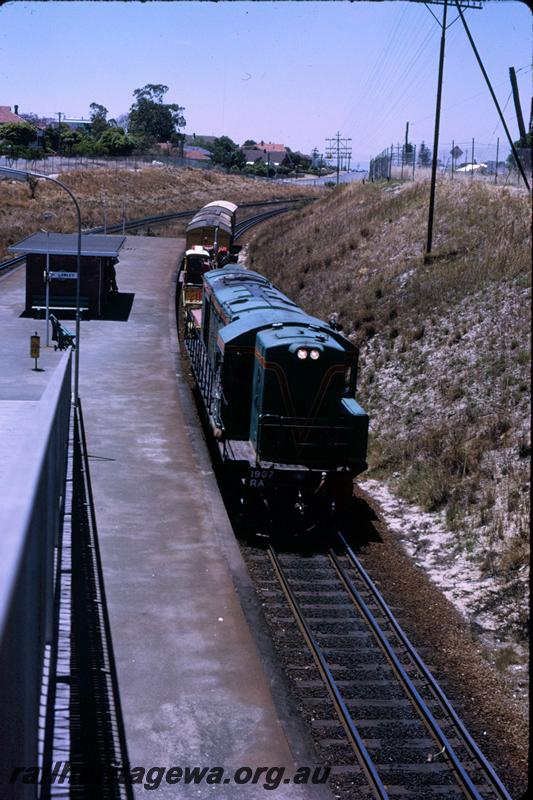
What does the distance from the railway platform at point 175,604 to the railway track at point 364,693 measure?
66cm

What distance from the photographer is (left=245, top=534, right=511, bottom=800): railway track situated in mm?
10227

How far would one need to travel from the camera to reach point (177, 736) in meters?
10.2

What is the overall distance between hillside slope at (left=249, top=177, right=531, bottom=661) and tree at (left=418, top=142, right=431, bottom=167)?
41.3 feet

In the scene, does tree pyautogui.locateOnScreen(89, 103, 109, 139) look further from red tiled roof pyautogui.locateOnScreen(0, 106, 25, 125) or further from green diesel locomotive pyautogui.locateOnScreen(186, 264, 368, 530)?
green diesel locomotive pyautogui.locateOnScreen(186, 264, 368, 530)

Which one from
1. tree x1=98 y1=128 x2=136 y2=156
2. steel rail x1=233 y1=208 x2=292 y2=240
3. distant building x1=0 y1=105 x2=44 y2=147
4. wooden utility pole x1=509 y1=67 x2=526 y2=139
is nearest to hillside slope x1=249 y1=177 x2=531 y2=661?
wooden utility pole x1=509 y1=67 x2=526 y2=139

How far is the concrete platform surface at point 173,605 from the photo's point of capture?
10.0 metres

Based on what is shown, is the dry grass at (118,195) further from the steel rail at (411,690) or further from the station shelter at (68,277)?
the steel rail at (411,690)

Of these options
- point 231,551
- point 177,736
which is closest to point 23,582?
point 177,736

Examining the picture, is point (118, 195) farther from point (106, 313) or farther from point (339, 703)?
point (339, 703)

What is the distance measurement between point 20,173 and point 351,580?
55.9 feet

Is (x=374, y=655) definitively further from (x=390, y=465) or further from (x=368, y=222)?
(x=368, y=222)

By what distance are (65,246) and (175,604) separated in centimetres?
3151

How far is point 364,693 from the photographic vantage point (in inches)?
479

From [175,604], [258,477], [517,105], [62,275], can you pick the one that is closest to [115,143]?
[62,275]
